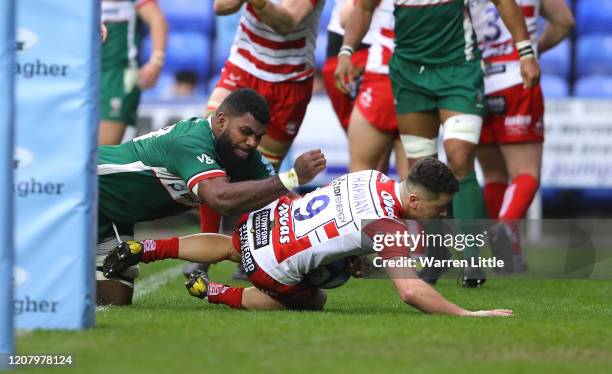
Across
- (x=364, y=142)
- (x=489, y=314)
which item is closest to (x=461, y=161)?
(x=364, y=142)

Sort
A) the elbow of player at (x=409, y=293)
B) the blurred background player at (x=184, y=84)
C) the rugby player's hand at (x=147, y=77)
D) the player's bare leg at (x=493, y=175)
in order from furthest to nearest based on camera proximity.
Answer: the blurred background player at (x=184, y=84), the rugby player's hand at (x=147, y=77), the player's bare leg at (x=493, y=175), the elbow of player at (x=409, y=293)

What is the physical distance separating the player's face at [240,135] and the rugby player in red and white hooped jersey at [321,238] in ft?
1.04

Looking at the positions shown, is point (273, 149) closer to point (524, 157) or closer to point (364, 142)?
point (364, 142)

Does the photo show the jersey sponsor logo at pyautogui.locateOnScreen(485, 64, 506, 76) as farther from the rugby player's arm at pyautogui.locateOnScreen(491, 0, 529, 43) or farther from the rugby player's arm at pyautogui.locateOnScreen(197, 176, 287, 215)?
the rugby player's arm at pyautogui.locateOnScreen(197, 176, 287, 215)

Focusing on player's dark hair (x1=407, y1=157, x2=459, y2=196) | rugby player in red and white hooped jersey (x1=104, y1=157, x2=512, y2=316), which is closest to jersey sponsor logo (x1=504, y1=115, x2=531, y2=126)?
rugby player in red and white hooped jersey (x1=104, y1=157, x2=512, y2=316)

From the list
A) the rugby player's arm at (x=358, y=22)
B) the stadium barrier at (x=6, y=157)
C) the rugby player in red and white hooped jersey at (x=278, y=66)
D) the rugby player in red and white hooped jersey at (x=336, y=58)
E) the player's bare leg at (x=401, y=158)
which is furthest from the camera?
the rugby player in red and white hooped jersey at (x=336, y=58)

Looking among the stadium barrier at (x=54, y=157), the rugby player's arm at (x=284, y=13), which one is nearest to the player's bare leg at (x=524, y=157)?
the rugby player's arm at (x=284, y=13)

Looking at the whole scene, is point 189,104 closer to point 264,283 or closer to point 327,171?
point 327,171

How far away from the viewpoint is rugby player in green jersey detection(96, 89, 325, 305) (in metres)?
5.88

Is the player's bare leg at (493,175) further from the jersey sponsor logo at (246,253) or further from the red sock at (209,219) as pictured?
the jersey sponsor logo at (246,253)

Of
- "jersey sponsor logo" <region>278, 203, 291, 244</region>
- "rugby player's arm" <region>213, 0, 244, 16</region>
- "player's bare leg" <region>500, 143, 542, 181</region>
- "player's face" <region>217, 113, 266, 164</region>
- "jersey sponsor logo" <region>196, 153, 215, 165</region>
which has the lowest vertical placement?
"player's bare leg" <region>500, 143, 542, 181</region>

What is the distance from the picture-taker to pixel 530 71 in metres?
7.55

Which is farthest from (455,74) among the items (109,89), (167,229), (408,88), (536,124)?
(167,229)

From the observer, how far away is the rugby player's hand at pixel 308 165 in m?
5.66
